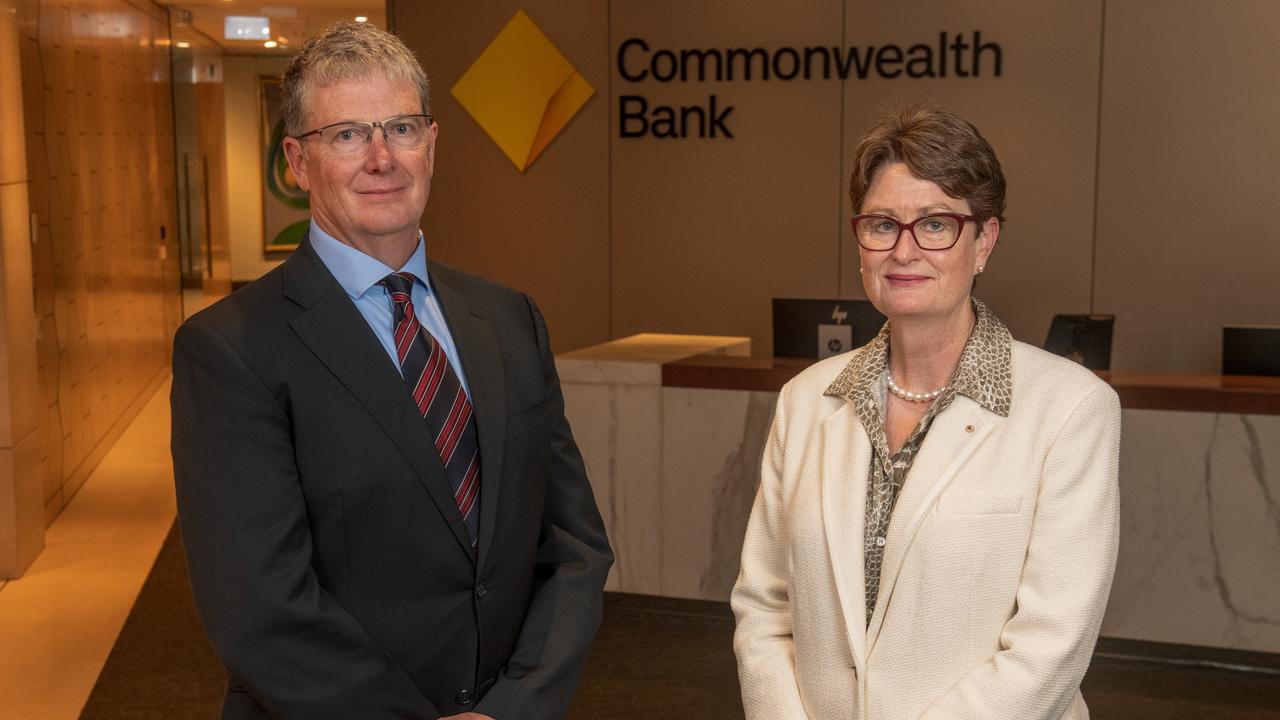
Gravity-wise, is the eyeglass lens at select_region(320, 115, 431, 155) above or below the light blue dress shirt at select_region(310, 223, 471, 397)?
above

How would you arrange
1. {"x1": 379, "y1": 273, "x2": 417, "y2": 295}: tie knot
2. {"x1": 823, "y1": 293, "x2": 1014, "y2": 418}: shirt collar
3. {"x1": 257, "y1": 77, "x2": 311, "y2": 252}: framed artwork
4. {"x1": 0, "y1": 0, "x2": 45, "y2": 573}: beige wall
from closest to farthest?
{"x1": 379, "y1": 273, "x2": 417, "y2": 295}: tie knot
{"x1": 823, "y1": 293, "x2": 1014, "y2": 418}: shirt collar
{"x1": 0, "y1": 0, "x2": 45, "y2": 573}: beige wall
{"x1": 257, "y1": 77, "x2": 311, "y2": 252}: framed artwork

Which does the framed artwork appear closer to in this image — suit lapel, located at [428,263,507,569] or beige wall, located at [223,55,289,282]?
beige wall, located at [223,55,289,282]

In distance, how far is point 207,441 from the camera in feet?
5.81

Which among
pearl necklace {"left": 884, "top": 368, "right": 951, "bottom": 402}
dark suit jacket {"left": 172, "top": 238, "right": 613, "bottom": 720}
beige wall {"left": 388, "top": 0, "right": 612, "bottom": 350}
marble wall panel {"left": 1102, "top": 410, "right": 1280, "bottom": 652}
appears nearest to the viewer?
dark suit jacket {"left": 172, "top": 238, "right": 613, "bottom": 720}

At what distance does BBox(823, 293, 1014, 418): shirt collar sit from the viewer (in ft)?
6.82

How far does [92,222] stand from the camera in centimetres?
909

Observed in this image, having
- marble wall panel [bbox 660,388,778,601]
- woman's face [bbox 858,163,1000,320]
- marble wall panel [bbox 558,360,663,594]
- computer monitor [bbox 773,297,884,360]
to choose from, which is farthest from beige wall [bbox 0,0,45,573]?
woman's face [bbox 858,163,1000,320]

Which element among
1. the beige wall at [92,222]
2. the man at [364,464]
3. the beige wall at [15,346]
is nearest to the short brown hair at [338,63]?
the man at [364,464]

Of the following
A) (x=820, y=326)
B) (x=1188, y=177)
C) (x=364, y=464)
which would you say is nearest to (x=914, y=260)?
(x=364, y=464)

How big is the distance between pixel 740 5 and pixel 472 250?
2.45m

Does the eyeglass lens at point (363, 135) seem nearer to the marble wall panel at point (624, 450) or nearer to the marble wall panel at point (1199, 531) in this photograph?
the marble wall panel at point (624, 450)

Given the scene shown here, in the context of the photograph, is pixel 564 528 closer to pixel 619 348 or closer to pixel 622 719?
pixel 622 719

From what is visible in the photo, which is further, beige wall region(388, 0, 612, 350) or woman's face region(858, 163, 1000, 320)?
beige wall region(388, 0, 612, 350)

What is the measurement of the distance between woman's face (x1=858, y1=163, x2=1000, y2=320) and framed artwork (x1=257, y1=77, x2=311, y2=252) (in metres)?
19.8
